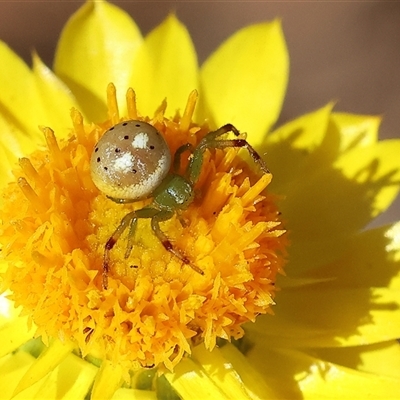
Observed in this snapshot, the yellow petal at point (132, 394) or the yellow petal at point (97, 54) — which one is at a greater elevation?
the yellow petal at point (97, 54)

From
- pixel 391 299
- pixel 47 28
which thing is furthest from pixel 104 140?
pixel 47 28

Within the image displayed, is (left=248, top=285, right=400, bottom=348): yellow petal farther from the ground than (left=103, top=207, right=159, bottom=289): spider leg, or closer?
farther from the ground

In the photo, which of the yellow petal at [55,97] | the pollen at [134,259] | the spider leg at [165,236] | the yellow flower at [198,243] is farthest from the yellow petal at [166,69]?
the spider leg at [165,236]

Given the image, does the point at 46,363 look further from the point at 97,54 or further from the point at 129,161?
the point at 97,54

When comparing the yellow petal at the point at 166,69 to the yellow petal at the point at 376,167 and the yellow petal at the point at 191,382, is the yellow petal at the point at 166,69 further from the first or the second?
the yellow petal at the point at 191,382

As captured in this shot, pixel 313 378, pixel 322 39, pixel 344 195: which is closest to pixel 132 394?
pixel 313 378

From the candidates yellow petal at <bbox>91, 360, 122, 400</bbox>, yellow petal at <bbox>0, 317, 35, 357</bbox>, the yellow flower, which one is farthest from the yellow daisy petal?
yellow petal at <bbox>91, 360, 122, 400</bbox>

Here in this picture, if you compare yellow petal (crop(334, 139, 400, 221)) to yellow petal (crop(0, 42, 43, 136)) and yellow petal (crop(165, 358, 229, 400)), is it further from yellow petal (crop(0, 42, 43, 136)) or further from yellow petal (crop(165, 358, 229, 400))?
yellow petal (crop(0, 42, 43, 136))
